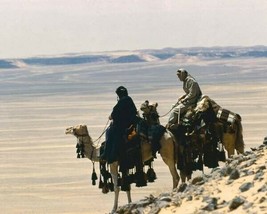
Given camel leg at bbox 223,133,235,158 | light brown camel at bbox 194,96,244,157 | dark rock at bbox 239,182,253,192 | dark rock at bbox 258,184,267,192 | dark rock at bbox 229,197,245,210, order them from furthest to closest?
camel leg at bbox 223,133,235,158 → light brown camel at bbox 194,96,244,157 → dark rock at bbox 239,182,253,192 → dark rock at bbox 258,184,267,192 → dark rock at bbox 229,197,245,210

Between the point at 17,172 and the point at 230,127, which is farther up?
the point at 230,127

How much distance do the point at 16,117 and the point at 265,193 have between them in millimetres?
44442

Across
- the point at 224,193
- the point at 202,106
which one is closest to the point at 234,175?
the point at 224,193

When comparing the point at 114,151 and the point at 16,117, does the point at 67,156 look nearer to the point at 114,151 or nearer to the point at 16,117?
the point at 114,151

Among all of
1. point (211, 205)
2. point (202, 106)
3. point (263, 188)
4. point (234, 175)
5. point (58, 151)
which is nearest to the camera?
point (263, 188)

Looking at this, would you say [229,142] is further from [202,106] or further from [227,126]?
[202,106]

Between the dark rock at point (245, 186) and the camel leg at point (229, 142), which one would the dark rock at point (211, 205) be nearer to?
the dark rock at point (245, 186)

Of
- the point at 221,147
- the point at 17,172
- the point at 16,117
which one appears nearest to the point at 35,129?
the point at 16,117

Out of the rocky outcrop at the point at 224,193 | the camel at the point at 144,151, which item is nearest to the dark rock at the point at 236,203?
the rocky outcrop at the point at 224,193

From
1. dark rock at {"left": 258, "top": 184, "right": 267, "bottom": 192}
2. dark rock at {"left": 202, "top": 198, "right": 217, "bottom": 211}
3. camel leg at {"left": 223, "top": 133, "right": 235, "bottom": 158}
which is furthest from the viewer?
camel leg at {"left": 223, "top": 133, "right": 235, "bottom": 158}

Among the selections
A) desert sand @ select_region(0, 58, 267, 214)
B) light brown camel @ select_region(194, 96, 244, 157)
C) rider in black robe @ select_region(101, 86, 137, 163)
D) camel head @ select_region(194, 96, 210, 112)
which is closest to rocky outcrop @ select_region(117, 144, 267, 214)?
rider in black robe @ select_region(101, 86, 137, 163)

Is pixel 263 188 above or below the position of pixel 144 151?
below

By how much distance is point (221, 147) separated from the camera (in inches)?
639

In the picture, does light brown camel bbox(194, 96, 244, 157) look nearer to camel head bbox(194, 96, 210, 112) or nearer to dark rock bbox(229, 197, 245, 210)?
camel head bbox(194, 96, 210, 112)
